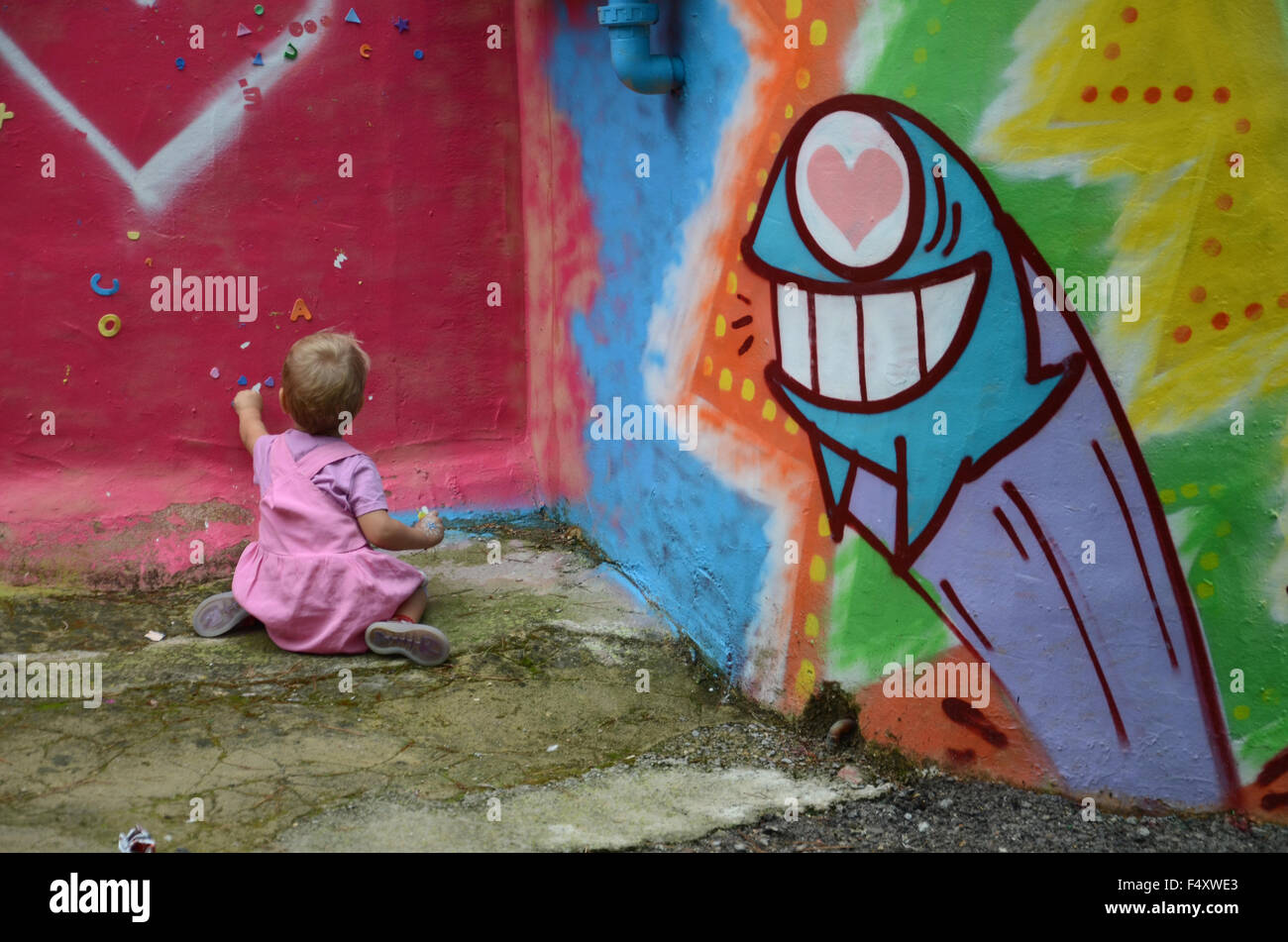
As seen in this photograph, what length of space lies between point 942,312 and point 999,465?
0.40 meters

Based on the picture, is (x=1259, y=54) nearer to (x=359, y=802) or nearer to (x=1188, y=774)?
(x=1188, y=774)

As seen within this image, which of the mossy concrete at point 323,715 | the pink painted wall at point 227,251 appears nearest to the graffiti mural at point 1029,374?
the mossy concrete at point 323,715

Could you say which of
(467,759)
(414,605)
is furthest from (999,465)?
(414,605)

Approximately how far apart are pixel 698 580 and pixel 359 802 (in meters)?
1.33

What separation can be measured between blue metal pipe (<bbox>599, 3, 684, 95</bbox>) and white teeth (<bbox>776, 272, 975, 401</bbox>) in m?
0.77

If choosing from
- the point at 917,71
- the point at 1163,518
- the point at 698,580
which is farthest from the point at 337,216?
the point at 1163,518

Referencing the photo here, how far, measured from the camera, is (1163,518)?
3.08 meters

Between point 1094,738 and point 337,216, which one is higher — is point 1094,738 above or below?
below

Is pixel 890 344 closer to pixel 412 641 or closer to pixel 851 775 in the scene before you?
pixel 851 775

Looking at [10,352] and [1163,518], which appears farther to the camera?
[10,352]

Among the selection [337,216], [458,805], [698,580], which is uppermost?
[337,216]

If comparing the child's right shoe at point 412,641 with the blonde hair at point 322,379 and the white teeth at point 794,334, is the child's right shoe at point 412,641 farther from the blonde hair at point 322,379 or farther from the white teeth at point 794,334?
the white teeth at point 794,334

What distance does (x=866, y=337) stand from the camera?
3365 millimetres

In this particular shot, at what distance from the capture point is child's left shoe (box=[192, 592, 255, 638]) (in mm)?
4062
